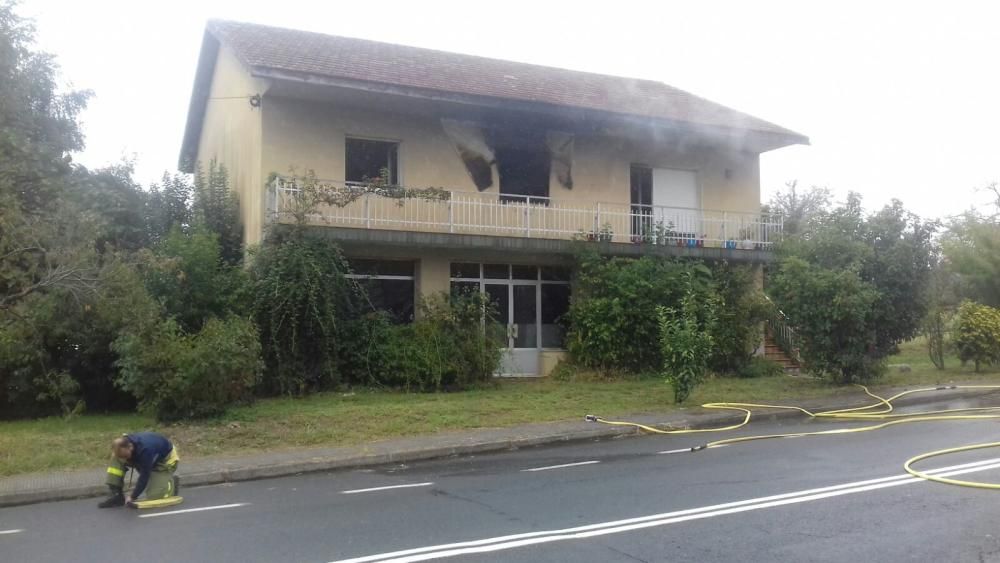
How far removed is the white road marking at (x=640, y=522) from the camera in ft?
20.0

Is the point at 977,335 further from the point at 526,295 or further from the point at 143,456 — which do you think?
the point at 143,456

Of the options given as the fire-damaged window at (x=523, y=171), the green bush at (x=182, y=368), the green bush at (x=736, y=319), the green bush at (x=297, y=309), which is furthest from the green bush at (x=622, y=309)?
the green bush at (x=182, y=368)

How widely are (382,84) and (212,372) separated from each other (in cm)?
722

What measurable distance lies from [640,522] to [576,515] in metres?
0.62

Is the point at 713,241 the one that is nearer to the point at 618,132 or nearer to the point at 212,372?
the point at 618,132

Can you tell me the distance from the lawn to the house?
295 centimetres

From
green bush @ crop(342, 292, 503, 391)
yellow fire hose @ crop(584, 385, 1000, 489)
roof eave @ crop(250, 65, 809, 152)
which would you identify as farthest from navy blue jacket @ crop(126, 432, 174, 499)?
roof eave @ crop(250, 65, 809, 152)

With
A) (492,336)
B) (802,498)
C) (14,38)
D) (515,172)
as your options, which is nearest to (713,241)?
(515,172)

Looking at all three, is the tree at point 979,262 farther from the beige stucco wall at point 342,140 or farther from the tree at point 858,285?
the beige stucco wall at point 342,140

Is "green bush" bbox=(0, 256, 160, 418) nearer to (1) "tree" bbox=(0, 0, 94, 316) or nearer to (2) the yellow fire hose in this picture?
(1) "tree" bbox=(0, 0, 94, 316)

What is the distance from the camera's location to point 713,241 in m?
21.1

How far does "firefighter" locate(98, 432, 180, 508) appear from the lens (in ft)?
27.6

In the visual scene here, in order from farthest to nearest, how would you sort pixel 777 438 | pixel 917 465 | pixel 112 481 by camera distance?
pixel 777 438
pixel 917 465
pixel 112 481

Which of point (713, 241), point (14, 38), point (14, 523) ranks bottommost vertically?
point (14, 523)
